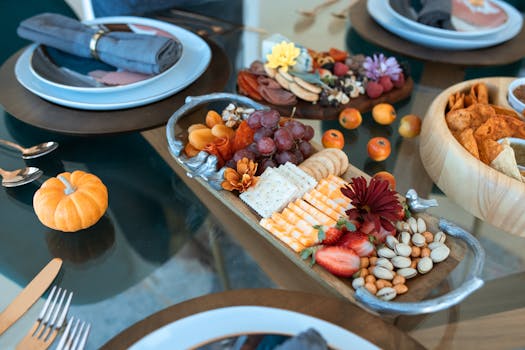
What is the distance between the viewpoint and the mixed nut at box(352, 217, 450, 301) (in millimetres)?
623

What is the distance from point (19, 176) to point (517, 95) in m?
1.01

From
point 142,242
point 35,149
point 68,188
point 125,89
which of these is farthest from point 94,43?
point 142,242

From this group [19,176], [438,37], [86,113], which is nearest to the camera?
[19,176]

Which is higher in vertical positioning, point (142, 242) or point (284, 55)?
point (284, 55)

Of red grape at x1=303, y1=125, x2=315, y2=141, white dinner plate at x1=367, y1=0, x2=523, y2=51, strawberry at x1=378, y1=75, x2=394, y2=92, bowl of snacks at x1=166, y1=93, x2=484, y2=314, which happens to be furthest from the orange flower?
white dinner plate at x1=367, y1=0, x2=523, y2=51

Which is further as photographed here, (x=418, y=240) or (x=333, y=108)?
(x=333, y=108)

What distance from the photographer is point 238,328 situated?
0.50 m

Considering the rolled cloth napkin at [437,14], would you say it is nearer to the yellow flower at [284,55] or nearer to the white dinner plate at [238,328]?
the yellow flower at [284,55]

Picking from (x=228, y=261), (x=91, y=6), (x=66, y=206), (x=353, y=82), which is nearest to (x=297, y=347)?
(x=228, y=261)

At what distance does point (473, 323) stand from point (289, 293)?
0.30 m

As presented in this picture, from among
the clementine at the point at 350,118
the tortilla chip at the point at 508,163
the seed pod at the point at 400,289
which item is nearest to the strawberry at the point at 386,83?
the clementine at the point at 350,118

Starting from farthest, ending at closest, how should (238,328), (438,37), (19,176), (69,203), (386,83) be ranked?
(438,37) → (386,83) → (19,176) → (69,203) → (238,328)

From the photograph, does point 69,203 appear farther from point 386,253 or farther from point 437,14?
point 437,14

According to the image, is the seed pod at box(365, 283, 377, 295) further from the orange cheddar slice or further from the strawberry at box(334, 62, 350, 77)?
the strawberry at box(334, 62, 350, 77)
